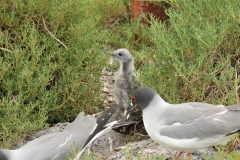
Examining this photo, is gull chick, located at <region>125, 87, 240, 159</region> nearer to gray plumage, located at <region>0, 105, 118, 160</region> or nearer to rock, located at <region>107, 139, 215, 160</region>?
rock, located at <region>107, 139, 215, 160</region>

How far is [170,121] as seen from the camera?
4.43 meters

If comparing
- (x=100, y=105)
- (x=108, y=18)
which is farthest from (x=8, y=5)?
(x=108, y=18)

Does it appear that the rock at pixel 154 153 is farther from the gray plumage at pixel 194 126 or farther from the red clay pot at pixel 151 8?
the red clay pot at pixel 151 8

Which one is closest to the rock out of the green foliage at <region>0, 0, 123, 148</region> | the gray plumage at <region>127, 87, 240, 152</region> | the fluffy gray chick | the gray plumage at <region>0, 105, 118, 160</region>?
the gray plumage at <region>0, 105, 118, 160</region>

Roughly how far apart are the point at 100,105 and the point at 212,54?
1841mm

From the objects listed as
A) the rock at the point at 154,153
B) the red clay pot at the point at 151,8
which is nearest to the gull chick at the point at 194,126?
the rock at the point at 154,153

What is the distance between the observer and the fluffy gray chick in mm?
6250

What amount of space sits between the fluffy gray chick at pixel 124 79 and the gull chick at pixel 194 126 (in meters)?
1.70

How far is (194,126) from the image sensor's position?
4367 millimetres

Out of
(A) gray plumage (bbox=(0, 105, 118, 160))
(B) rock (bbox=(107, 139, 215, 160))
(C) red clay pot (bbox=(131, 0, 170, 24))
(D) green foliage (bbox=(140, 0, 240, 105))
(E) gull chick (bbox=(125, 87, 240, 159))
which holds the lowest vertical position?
(B) rock (bbox=(107, 139, 215, 160))

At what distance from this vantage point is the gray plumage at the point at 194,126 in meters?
4.30

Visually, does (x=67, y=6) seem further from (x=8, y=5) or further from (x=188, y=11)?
(x=188, y=11)

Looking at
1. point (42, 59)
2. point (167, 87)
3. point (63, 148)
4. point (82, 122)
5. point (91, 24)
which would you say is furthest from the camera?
point (91, 24)

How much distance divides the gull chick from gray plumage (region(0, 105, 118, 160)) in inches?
27.1
